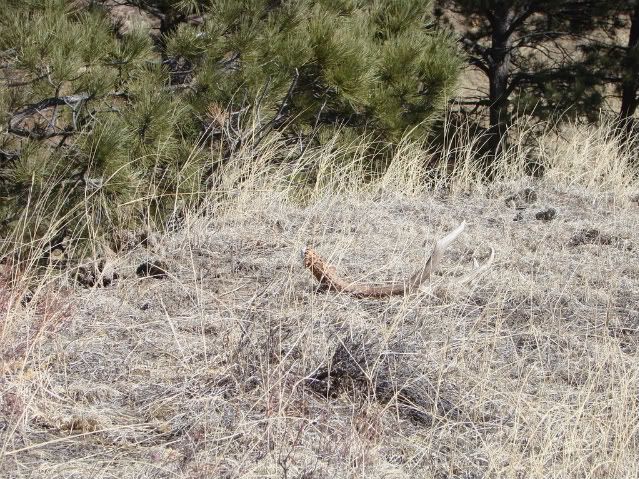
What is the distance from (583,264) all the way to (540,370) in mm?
1390

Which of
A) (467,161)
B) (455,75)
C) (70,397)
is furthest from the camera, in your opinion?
(455,75)

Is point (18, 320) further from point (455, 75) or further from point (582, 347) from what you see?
point (455, 75)

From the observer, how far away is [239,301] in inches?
153

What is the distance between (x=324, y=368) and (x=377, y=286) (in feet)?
2.94

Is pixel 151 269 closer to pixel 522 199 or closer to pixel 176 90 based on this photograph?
pixel 176 90

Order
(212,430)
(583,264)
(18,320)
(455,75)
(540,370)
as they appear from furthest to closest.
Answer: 1. (455,75)
2. (583,264)
3. (18,320)
4. (540,370)
5. (212,430)

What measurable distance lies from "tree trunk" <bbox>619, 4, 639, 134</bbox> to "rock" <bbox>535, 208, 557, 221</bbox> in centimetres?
418

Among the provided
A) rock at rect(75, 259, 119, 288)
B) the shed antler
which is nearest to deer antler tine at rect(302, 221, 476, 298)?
the shed antler

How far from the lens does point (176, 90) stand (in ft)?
19.9

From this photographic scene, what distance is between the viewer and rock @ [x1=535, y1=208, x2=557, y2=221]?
5504 mm

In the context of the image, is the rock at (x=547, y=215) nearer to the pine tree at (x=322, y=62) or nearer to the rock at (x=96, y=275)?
the pine tree at (x=322, y=62)

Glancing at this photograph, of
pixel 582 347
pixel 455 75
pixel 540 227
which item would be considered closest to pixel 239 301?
pixel 582 347

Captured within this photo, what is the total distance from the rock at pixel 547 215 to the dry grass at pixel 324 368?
73 cm

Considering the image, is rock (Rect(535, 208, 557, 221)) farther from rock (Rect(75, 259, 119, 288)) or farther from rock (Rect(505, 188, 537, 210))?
rock (Rect(75, 259, 119, 288))
